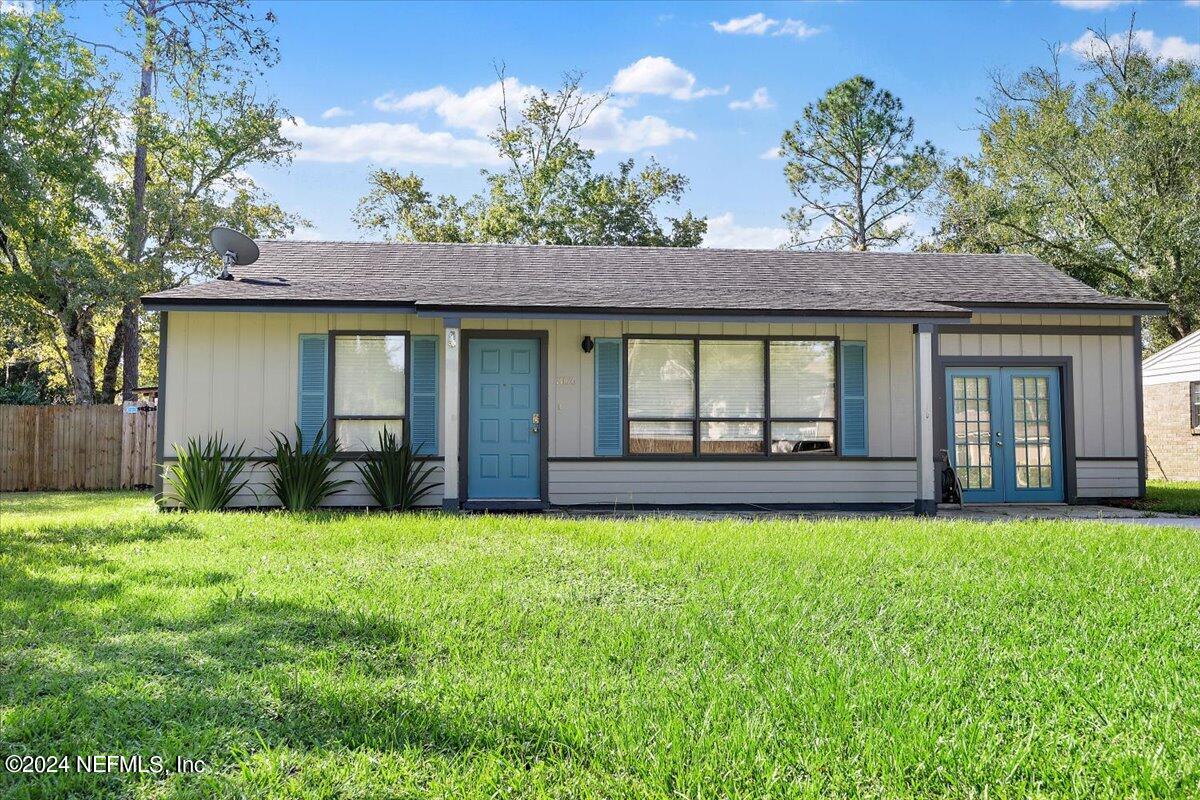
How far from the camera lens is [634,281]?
1050 cm

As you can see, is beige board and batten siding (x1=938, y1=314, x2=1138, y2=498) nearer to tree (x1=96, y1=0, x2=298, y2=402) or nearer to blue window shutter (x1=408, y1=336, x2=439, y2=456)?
blue window shutter (x1=408, y1=336, x2=439, y2=456)

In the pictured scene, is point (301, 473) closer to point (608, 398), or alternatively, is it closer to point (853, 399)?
point (608, 398)

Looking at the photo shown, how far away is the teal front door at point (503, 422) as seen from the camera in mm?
9375

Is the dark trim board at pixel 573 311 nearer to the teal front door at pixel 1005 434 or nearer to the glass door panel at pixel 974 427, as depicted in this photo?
the glass door panel at pixel 974 427

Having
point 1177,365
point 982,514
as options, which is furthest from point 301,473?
point 1177,365

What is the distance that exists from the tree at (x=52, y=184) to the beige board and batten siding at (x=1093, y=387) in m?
16.3

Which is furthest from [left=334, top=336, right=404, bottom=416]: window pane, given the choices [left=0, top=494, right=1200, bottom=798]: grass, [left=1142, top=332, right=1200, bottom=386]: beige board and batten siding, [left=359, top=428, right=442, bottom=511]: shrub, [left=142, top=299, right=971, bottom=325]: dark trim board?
[left=1142, top=332, right=1200, bottom=386]: beige board and batten siding

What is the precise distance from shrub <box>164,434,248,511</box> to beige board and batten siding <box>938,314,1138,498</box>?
9122 millimetres

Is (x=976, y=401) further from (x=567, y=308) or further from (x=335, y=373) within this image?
(x=335, y=373)

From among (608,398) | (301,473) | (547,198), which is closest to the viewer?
(301,473)

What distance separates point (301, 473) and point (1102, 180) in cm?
2285

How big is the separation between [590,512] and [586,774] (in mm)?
6703

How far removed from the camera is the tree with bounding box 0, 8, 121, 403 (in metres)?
14.5

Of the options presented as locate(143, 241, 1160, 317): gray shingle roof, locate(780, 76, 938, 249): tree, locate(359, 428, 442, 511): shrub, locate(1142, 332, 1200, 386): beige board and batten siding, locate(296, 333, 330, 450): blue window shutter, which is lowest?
locate(359, 428, 442, 511): shrub
